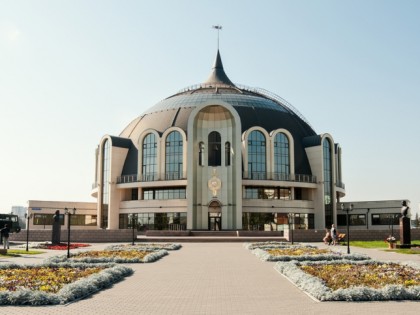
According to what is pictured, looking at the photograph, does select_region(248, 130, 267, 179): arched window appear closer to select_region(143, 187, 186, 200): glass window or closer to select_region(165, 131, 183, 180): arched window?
select_region(165, 131, 183, 180): arched window

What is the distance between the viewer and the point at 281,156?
61906mm

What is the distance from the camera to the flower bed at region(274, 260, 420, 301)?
461 inches

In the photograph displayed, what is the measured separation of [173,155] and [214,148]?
212 inches

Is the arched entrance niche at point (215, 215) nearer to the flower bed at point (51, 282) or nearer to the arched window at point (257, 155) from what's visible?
the arched window at point (257, 155)

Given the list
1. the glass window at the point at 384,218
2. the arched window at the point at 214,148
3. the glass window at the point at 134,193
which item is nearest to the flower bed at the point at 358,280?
the arched window at the point at 214,148

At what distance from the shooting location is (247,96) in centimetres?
6875

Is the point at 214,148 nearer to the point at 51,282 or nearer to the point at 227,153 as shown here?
the point at 227,153

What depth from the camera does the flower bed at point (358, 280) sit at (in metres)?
11.7

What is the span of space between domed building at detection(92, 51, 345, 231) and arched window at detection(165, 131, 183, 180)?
120mm

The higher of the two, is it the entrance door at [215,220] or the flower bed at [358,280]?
the entrance door at [215,220]

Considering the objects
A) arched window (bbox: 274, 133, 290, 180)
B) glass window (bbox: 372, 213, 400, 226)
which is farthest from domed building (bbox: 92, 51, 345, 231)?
glass window (bbox: 372, 213, 400, 226)

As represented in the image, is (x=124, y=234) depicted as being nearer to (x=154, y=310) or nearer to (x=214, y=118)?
(x=214, y=118)

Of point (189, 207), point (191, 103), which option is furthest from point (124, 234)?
point (191, 103)

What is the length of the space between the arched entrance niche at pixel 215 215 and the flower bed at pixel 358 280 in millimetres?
37493
